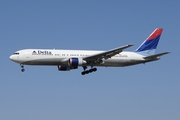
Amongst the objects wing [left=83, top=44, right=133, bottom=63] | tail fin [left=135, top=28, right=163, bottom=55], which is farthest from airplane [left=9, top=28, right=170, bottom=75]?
tail fin [left=135, top=28, right=163, bottom=55]

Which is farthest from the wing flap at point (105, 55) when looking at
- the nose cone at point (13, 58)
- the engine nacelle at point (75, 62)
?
the nose cone at point (13, 58)

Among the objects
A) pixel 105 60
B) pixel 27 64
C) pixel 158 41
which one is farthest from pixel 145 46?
pixel 27 64

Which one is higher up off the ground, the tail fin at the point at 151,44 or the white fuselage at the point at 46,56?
the tail fin at the point at 151,44

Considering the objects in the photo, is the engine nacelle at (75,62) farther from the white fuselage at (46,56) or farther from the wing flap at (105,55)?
the white fuselage at (46,56)

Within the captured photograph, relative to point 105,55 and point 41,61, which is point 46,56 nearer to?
point 41,61

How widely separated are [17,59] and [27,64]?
6.15ft

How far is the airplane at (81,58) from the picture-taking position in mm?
77938

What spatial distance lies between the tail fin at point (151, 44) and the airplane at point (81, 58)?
1408 millimetres

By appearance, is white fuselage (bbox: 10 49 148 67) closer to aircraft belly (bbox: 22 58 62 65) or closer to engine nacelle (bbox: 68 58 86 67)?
aircraft belly (bbox: 22 58 62 65)

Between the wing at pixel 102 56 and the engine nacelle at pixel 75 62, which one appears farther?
the engine nacelle at pixel 75 62

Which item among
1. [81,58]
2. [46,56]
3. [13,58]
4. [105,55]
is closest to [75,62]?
[81,58]

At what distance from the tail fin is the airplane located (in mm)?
1408

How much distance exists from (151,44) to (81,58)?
664 inches

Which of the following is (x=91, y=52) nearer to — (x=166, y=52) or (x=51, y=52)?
(x=51, y=52)
